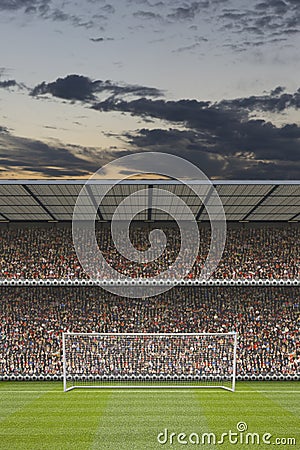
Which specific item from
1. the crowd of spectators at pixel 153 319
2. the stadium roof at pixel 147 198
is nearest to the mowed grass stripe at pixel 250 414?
the crowd of spectators at pixel 153 319

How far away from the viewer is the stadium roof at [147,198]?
17359 mm

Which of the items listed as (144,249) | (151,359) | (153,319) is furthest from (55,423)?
(144,249)

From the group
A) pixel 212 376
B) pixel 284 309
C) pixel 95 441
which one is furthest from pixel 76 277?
pixel 95 441

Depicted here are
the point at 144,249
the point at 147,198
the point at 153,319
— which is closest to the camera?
the point at 147,198

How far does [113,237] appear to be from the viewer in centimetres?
2272

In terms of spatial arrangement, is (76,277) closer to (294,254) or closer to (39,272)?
(39,272)

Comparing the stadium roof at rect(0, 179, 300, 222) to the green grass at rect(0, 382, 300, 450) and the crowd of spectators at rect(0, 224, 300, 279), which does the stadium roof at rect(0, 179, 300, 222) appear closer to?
the crowd of spectators at rect(0, 224, 300, 279)

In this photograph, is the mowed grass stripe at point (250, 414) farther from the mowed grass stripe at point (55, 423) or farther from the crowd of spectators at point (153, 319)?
the crowd of spectators at point (153, 319)

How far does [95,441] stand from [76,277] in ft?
32.3

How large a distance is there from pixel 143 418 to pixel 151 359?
21.8 ft

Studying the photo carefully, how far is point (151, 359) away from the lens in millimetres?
20531

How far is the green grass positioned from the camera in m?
11.9

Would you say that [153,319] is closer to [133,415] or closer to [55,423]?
[133,415]

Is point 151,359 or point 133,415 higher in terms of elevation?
point 151,359
